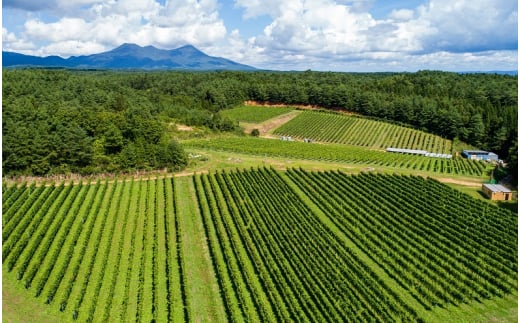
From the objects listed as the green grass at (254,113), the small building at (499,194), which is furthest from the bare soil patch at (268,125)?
the small building at (499,194)

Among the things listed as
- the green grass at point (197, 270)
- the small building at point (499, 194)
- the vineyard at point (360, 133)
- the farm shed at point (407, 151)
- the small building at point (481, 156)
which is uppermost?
the vineyard at point (360, 133)

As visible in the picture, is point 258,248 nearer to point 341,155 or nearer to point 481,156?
point 341,155

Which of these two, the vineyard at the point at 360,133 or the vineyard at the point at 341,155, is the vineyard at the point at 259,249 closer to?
the vineyard at the point at 341,155

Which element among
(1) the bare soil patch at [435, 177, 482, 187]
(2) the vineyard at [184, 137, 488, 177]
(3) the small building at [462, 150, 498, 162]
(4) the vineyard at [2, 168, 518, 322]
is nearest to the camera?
(4) the vineyard at [2, 168, 518, 322]

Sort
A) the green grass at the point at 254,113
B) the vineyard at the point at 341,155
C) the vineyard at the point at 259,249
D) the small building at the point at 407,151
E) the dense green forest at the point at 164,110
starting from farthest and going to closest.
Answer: the green grass at the point at 254,113 < the small building at the point at 407,151 < the vineyard at the point at 341,155 < the dense green forest at the point at 164,110 < the vineyard at the point at 259,249

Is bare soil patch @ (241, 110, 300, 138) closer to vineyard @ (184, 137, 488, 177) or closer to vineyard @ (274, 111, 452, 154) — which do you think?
vineyard @ (274, 111, 452, 154)

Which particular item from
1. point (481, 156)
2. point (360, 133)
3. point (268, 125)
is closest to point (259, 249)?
point (481, 156)

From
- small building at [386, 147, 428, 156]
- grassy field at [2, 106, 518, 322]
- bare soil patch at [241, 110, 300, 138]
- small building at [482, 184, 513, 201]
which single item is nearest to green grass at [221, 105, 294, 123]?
bare soil patch at [241, 110, 300, 138]
